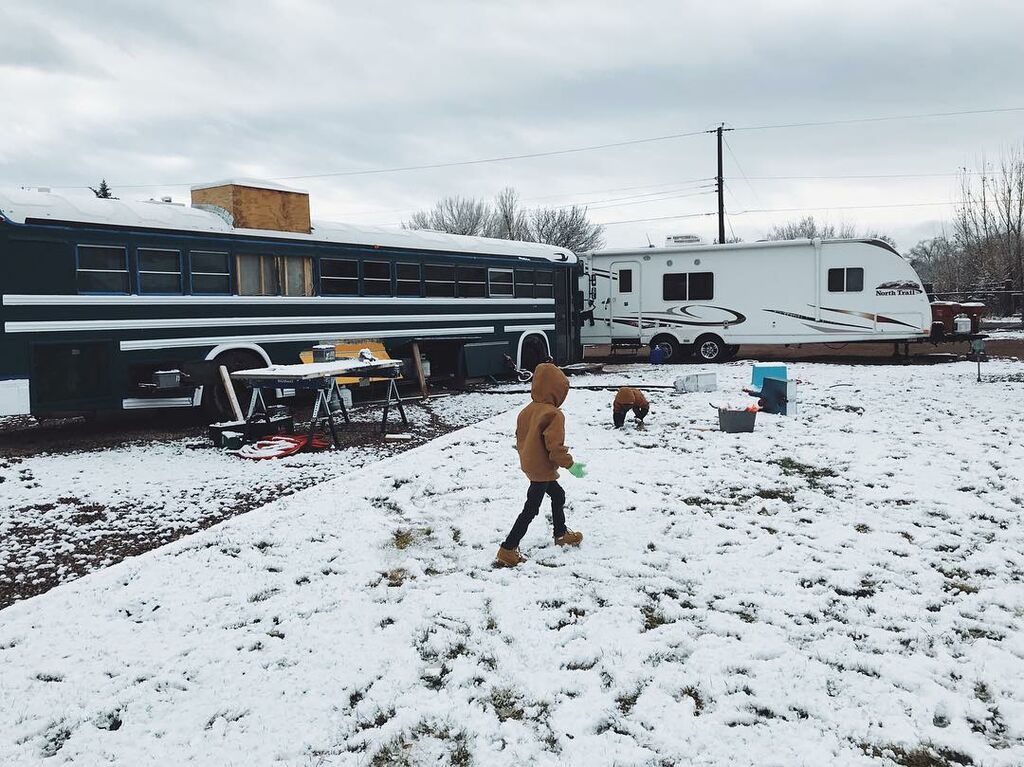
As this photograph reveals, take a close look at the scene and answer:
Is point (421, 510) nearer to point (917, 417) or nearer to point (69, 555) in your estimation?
point (69, 555)

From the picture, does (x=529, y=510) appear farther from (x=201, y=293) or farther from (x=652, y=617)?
(x=201, y=293)

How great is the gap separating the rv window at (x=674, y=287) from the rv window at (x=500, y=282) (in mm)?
5379

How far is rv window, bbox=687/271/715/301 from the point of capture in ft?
62.9

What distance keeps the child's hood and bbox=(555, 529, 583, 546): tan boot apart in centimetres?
92

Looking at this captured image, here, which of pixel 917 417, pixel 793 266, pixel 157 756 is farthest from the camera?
pixel 793 266

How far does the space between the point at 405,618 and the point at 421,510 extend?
6.59 ft

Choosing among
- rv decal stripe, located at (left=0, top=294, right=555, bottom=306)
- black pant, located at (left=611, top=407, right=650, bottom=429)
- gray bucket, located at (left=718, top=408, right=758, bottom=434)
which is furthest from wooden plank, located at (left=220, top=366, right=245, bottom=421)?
gray bucket, located at (left=718, top=408, right=758, bottom=434)

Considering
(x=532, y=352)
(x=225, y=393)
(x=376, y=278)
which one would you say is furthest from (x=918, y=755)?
(x=532, y=352)

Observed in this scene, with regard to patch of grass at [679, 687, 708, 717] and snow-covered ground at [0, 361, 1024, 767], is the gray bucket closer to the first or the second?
snow-covered ground at [0, 361, 1024, 767]

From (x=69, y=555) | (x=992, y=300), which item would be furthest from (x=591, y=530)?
(x=992, y=300)

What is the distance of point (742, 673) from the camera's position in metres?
3.65

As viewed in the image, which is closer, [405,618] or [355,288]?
[405,618]

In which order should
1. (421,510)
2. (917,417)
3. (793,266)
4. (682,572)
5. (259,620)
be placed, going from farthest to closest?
(793,266) → (917,417) → (421,510) → (682,572) → (259,620)

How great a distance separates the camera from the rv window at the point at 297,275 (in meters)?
11.5
